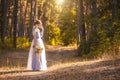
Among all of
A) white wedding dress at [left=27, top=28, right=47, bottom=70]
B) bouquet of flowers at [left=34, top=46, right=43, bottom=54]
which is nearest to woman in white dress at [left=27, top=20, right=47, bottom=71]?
white wedding dress at [left=27, top=28, right=47, bottom=70]

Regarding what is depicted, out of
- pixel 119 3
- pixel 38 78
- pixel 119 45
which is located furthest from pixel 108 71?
pixel 119 3

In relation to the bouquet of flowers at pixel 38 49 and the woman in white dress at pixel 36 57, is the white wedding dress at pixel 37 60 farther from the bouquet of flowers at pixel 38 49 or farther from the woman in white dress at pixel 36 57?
the bouquet of flowers at pixel 38 49

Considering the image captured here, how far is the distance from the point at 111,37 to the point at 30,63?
744 centimetres

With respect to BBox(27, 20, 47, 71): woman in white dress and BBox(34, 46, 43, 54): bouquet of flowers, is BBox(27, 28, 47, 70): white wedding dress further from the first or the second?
BBox(34, 46, 43, 54): bouquet of flowers

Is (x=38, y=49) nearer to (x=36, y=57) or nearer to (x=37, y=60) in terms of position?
(x=36, y=57)

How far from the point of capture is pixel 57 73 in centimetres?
1313

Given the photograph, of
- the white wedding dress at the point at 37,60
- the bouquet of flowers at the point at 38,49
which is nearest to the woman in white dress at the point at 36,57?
the white wedding dress at the point at 37,60

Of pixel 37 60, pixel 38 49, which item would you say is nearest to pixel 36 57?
pixel 37 60

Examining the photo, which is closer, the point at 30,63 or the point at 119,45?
the point at 30,63

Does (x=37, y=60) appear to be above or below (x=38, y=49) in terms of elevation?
below

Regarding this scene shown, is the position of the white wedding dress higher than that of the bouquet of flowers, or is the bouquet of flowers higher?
the bouquet of flowers

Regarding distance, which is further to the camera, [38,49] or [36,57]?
[36,57]

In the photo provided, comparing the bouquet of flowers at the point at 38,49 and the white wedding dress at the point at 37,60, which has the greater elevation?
the bouquet of flowers at the point at 38,49

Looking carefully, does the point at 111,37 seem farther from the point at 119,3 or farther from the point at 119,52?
the point at 119,3
